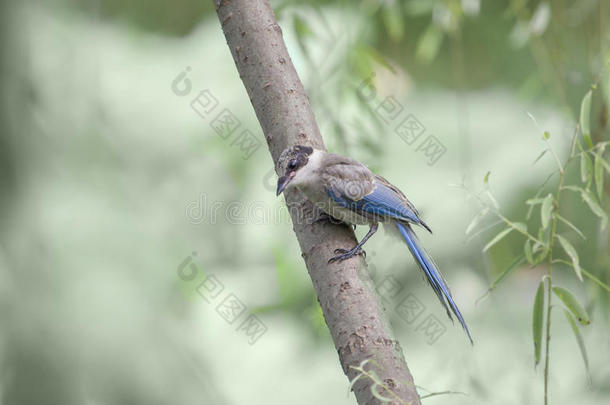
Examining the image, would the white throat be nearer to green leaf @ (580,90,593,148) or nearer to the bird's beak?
the bird's beak

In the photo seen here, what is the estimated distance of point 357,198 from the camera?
66.7 inches

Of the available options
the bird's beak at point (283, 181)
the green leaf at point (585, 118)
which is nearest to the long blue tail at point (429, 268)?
the bird's beak at point (283, 181)

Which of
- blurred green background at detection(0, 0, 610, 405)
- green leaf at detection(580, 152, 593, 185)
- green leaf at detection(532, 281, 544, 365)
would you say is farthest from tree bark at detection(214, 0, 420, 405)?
blurred green background at detection(0, 0, 610, 405)

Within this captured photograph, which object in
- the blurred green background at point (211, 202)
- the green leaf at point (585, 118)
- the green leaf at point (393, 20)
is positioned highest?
the green leaf at point (393, 20)

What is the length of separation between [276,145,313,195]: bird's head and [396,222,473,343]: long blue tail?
417 millimetres

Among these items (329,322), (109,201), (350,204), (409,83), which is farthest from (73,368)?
(409,83)

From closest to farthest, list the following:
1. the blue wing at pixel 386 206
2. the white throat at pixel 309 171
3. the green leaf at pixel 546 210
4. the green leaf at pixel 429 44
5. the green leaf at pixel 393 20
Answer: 1. the green leaf at pixel 546 210
2. the white throat at pixel 309 171
3. the blue wing at pixel 386 206
4. the green leaf at pixel 393 20
5. the green leaf at pixel 429 44

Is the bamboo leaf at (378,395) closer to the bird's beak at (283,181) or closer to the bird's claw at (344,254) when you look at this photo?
the bird's claw at (344,254)

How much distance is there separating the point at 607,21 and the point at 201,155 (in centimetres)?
147

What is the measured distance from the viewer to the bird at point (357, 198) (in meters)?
1.53

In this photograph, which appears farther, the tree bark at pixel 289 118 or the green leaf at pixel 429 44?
the green leaf at pixel 429 44

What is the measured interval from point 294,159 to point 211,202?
1019mm

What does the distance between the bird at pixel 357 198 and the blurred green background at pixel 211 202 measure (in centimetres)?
31

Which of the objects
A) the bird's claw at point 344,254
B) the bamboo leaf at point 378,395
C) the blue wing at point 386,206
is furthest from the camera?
the blue wing at point 386,206
